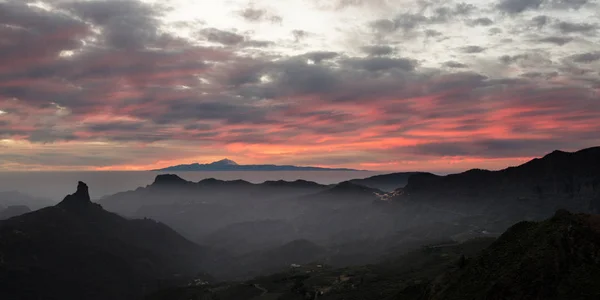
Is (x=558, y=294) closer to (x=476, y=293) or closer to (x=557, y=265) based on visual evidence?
(x=557, y=265)

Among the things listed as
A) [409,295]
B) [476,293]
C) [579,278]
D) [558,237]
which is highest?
[558,237]

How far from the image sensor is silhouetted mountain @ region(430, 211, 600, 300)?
103 meters

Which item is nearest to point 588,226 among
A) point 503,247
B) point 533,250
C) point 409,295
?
point 533,250

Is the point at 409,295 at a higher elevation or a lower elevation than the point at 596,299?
lower

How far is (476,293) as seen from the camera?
11519 centimetres

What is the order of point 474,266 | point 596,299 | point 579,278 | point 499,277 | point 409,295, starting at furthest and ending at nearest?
1. point 409,295
2. point 474,266
3. point 499,277
4. point 579,278
5. point 596,299

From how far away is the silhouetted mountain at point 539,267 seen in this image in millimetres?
103000

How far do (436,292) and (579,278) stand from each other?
42188 mm

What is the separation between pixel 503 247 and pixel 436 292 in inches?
1001

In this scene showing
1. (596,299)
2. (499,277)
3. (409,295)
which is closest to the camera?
(596,299)

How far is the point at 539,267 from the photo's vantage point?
109m

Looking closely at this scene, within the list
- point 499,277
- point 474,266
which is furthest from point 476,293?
point 474,266

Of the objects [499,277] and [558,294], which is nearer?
[558,294]

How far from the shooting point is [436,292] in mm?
133750
